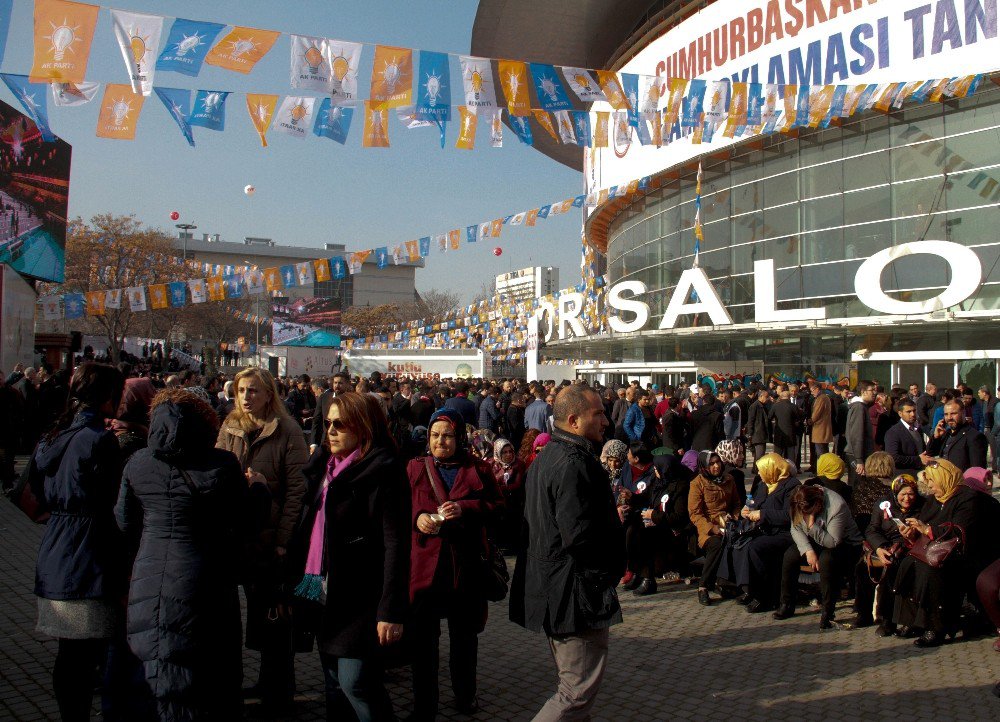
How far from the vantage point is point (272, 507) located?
4203 millimetres

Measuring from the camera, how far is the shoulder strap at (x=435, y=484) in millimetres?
4203

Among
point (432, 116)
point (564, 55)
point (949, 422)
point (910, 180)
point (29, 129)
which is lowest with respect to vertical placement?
point (949, 422)

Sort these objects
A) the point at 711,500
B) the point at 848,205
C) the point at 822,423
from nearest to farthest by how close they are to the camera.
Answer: the point at 711,500 < the point at 822,423 < the point at 848,205

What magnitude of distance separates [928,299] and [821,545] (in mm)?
16892

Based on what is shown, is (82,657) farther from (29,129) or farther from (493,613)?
(29,129)

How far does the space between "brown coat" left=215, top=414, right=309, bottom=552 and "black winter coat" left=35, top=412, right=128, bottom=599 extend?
762mm

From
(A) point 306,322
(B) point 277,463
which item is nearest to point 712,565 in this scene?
(B) point 277,463

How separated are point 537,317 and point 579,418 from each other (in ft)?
109

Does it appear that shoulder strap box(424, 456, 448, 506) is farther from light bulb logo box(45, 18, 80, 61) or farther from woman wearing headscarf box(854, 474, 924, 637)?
light bulb logo box(45, 18, 80, 61)

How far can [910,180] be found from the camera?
2162 centimetres

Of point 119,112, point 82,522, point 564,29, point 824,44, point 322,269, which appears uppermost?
point 564,29

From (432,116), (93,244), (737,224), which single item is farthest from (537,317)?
(432,116)

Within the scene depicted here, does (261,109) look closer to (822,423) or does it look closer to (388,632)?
(388,632)

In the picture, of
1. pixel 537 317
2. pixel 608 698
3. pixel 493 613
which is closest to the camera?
pixel 608 698
